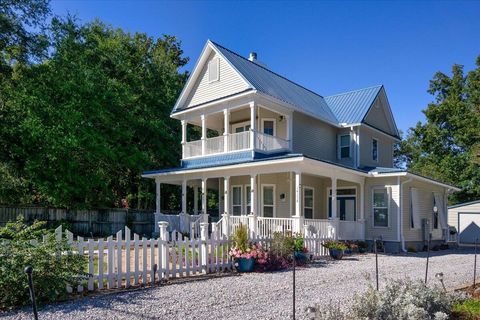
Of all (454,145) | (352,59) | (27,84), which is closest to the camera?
(352,59)

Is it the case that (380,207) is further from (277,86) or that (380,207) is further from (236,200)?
(277,86)

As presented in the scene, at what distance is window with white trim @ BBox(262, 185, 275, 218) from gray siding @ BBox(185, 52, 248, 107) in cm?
482

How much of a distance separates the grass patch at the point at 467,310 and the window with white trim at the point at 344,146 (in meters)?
14.7

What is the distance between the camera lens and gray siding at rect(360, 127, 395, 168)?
21.3 m

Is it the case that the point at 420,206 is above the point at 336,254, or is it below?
above

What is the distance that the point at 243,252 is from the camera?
10727 millimetres

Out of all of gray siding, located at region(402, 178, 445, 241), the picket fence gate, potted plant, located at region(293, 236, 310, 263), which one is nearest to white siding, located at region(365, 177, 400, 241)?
gray siding, located at region(402, 178, 445, 241)

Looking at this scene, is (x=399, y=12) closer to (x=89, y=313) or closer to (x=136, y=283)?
(x=136, y=283)

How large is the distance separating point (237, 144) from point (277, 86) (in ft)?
12.7

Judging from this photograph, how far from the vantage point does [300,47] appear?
50.4 ft

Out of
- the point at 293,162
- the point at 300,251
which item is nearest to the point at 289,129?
Result: the point at 293,162

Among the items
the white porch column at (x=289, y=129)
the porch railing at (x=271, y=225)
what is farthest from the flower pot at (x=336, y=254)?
the white porch column at (x=289, y=129)

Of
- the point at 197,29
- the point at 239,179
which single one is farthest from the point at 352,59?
the point at 197,29

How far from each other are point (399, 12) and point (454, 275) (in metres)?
8.27
